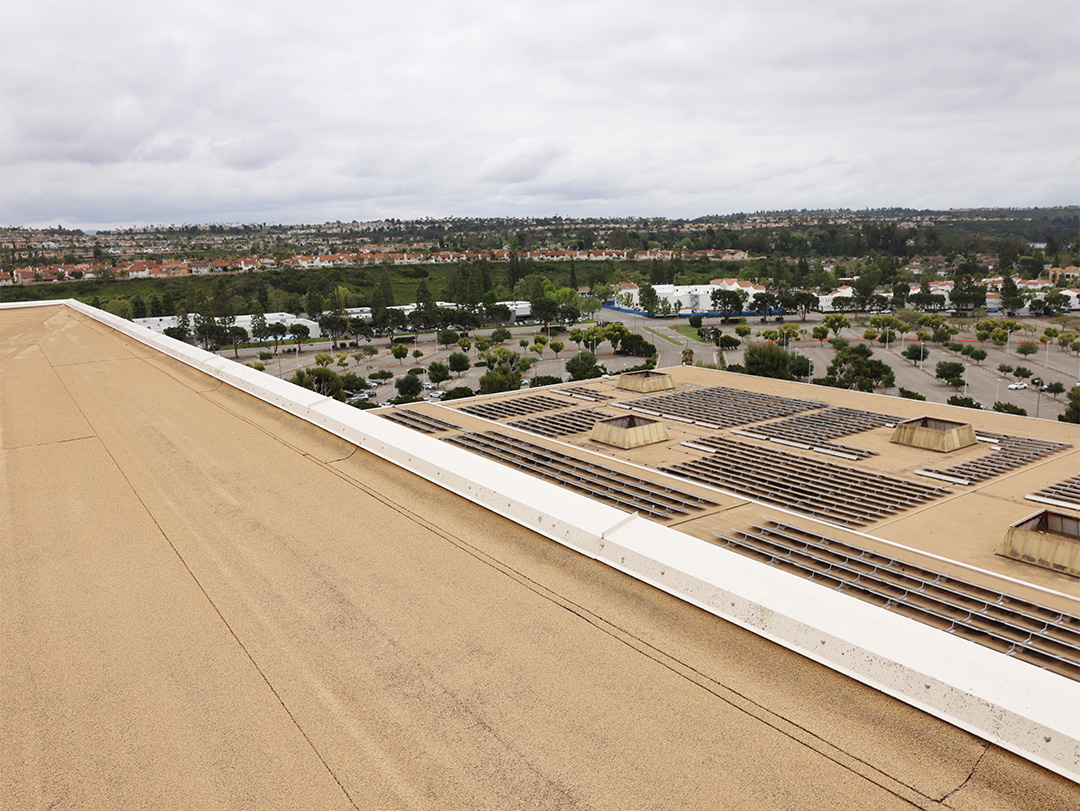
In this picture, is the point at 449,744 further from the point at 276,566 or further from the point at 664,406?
the point at 664,406

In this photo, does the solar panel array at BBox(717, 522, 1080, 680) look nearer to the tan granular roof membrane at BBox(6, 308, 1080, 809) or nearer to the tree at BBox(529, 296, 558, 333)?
the tan granular roof membrane at BBox(6, 308, 1080, 809)

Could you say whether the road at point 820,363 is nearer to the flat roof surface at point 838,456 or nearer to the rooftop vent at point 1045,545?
the flat roof surface at point 838,456

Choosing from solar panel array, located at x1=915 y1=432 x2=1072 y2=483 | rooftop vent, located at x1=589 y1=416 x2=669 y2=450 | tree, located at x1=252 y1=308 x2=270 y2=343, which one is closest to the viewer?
solar panel array, located at x1=915 y1=432 x2=1072 y2=483

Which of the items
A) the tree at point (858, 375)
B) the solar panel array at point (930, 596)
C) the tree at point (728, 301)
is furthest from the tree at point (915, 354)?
the solar panel array at point (930, 596)

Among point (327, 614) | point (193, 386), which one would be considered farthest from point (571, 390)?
point (327, 614)

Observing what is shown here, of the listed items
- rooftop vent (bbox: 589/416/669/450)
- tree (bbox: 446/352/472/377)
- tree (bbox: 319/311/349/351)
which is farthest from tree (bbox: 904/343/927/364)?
tree (bbox: 319/311/349/351)

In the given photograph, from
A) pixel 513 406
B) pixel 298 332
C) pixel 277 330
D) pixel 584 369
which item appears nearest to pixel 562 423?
pixel 513 406
